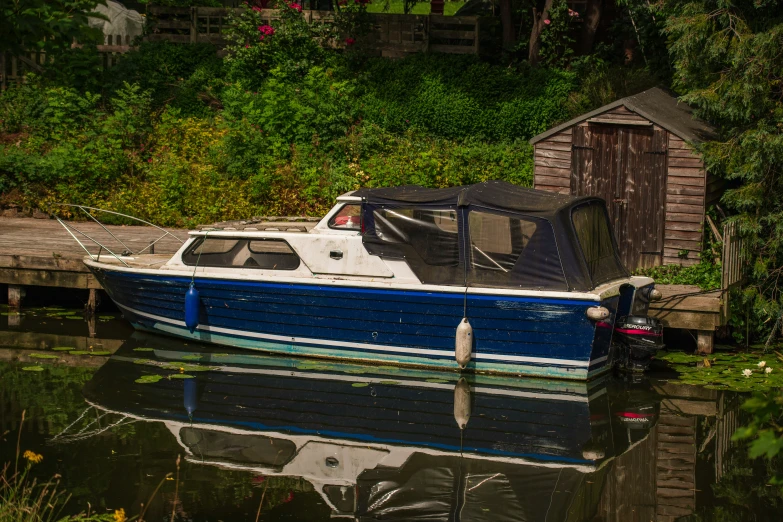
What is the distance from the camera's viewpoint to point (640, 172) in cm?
1566

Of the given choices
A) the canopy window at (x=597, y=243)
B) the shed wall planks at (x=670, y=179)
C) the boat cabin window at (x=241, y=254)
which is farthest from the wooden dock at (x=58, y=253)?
the shed wall planks at (x=670, y=179)

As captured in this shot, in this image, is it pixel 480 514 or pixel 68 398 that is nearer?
pixel 480 514

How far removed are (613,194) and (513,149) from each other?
16.1 feet

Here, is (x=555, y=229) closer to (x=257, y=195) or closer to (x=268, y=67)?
(x=257, y=195)

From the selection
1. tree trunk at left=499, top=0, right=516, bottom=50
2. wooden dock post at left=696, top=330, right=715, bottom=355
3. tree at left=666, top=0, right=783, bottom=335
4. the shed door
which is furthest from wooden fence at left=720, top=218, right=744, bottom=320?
tree trunk at left=499, top=0, right=516, bottom=50

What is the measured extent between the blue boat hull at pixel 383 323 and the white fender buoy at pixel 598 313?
0.09 meters

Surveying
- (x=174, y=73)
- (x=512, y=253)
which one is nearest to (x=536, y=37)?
(x=174, y=73)

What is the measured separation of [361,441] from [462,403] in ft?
5.55

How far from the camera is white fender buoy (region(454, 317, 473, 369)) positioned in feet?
40.8

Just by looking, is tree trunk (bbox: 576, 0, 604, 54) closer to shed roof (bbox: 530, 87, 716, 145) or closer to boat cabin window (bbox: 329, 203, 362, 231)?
shed roof (bbox: 530, 87, 716, 145)

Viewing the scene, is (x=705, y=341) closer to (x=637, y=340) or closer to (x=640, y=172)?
(x=637, y=340)

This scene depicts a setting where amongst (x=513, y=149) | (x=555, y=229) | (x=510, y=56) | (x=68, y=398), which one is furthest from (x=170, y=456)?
(x=510, y=56)

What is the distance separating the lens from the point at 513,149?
2055 centimetres

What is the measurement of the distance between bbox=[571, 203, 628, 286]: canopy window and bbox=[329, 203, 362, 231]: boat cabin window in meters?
2.83
